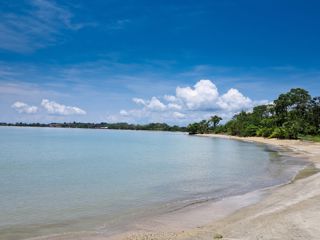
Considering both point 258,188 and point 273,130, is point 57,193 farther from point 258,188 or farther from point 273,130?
point 273,130

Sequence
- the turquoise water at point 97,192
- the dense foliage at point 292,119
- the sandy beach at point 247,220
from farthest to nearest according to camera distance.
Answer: the dense foliage at point 292,119 < the turquoise water at point 97,192 < the sandy beach at point 247,220

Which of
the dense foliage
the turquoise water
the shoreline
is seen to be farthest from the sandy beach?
the dense foliage

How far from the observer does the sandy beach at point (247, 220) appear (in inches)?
464

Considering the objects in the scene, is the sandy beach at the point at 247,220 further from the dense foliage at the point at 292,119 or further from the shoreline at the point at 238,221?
the dense foliage at the point at 292,119

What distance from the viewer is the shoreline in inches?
467

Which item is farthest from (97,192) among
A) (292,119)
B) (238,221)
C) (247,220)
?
(292,119)

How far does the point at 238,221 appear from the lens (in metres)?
14.1

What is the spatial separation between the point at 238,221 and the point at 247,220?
1.13 ft

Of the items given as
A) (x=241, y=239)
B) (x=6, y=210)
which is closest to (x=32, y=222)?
(x=6, y=210)

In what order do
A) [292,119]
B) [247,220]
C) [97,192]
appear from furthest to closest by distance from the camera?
1. [292,119]
2. [97,192]
3. [247,220]

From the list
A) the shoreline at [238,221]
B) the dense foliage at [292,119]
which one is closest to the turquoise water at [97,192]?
the shoreline at [238,221]

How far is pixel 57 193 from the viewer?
22.4 metres

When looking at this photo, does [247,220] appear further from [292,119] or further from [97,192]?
[292,119]

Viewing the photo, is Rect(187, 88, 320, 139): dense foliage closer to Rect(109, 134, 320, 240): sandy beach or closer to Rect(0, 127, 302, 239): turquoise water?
Rect(0, 127, 302, 239): turquoise water
